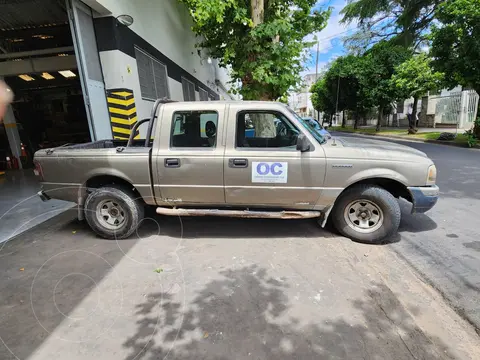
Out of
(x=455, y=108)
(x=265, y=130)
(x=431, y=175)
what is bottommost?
(x=431, y=175)

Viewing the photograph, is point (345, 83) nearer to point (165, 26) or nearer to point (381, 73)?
point (381, 73)

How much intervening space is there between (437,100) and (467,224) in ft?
77.7

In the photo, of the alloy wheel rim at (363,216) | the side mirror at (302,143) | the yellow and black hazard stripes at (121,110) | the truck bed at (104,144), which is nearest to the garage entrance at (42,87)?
the yellow and black hazard stripes at (121,110)

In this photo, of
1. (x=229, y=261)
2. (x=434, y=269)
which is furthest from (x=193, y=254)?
(x=434, y=269)

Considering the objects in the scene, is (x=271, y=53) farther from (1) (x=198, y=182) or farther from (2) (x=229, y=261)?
(2) (x=229, y=261)

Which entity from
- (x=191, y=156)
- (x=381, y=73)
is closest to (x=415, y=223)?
(x=191, y=156)

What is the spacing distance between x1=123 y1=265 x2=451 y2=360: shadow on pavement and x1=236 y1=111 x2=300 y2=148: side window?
6.41 feet

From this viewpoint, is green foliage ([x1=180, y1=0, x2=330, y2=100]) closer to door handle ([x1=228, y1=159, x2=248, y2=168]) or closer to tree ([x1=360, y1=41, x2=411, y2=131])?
door handle ([x1=228, y1=159, x2=248, y2=168])

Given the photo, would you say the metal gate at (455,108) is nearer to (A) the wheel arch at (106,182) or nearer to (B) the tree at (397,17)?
(B) the tree at (397,17)

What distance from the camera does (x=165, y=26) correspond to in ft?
36.6

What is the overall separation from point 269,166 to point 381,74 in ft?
71.2

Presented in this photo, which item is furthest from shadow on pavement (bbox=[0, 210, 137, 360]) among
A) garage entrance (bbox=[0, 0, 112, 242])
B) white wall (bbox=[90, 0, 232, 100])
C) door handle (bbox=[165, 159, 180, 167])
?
white wall (bbox=[90, 0, 232, 100])

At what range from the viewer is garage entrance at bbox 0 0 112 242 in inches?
260

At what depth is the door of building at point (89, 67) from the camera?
6418 mm
